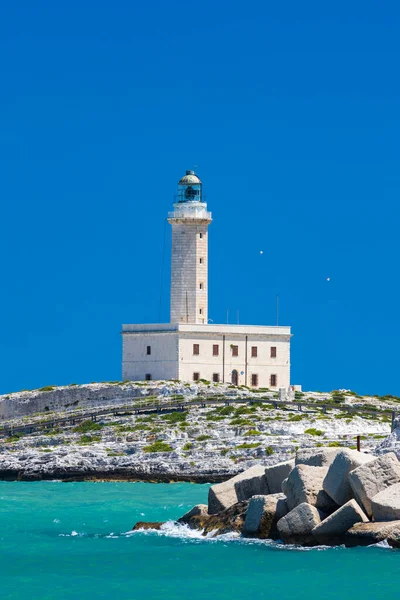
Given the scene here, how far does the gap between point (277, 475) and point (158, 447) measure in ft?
71.7

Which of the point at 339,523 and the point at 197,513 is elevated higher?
the point at 197,513

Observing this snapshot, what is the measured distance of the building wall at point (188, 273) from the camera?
7194 cm

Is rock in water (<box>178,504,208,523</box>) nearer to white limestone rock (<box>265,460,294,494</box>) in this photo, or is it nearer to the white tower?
white limestone rock (<box>265,460,294,494</box>)

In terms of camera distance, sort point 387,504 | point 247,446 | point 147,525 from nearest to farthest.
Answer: point 387,504 → point 147,525 → point 247,446

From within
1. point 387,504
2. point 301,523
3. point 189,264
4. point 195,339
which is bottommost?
point 301,523

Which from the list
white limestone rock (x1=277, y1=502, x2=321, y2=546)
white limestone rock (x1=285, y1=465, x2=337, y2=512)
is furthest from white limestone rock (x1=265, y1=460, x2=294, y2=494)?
white limestone rock (x1=277, y1=502, x2=321, y2=546)

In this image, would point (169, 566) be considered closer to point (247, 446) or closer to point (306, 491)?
point (306, 491)

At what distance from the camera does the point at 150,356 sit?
70000mm

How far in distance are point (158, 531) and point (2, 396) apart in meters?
40.8

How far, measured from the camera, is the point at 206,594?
24.7 m

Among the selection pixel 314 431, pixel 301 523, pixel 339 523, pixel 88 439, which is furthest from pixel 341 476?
pixel 88 439

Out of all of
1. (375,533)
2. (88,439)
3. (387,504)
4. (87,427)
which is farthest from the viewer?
(87,427)

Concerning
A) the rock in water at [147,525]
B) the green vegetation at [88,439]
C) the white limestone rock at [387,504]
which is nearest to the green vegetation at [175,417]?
the green vegetation at [88,439]

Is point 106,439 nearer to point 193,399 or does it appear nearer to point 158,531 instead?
point 193,399
